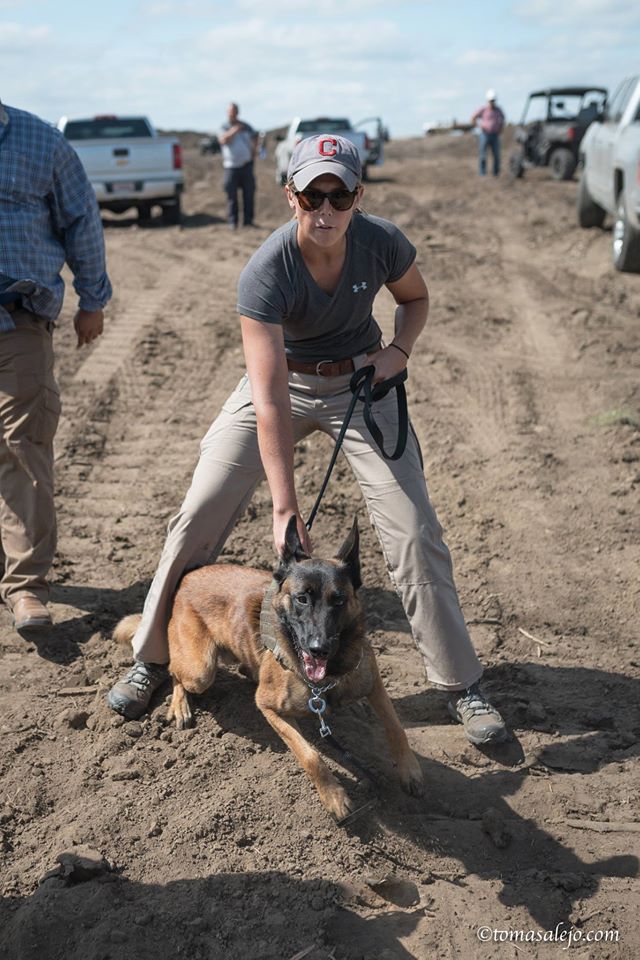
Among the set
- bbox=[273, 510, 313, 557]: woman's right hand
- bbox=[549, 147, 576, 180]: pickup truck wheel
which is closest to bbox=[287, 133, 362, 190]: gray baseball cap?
bbox=[273, 510, 313, 557]: woman's right hand

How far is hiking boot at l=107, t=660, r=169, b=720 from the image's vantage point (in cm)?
433

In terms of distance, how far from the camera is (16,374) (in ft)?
15.9

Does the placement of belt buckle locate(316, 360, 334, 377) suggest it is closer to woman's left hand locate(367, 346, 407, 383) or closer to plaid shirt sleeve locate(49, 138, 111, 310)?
woman's left hand locate(367, 346, 407, 383)

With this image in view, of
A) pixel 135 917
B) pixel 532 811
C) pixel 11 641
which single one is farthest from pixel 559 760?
pixel 11 641

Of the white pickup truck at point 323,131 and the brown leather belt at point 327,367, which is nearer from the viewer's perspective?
the brown leather belt at point 327,367

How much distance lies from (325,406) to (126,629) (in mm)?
1528

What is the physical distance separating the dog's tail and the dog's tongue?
131cm

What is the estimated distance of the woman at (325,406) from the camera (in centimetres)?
360

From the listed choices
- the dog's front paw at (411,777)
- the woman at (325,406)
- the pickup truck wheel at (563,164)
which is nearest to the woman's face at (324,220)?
the woman at (325,406)

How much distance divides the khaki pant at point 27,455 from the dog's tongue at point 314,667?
2040 mm

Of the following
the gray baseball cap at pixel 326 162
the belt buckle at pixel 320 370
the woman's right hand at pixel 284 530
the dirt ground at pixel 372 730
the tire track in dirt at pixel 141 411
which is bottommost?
the dirt ground at pixel 372 730

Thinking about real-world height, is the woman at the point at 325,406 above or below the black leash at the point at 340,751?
above

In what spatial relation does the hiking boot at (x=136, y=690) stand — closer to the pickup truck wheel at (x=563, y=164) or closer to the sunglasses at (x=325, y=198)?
the sunglasses at (x=325, y=198)

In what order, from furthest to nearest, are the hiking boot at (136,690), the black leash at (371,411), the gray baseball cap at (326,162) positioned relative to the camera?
the hiking boot at (136,690), the black leash at (371,411), the gray baseball cap at (326,162)
